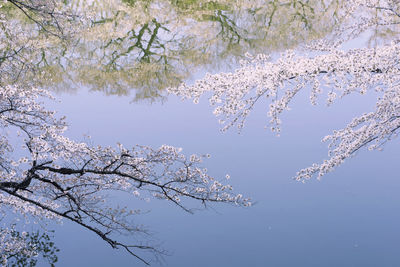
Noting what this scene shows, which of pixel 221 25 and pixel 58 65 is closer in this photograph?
pixel 58 65

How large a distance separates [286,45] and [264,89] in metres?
11.7

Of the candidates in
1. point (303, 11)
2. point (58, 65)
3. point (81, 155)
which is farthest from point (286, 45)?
point (81, 155)

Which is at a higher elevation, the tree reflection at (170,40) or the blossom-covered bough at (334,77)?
the tree reflection at (170,40)

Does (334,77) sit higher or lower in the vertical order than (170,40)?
lower

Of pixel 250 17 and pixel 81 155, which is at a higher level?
pixel 250 17

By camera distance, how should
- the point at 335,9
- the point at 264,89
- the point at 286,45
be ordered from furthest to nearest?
the point at 335,9, the point at 286,45, the point at 264,89

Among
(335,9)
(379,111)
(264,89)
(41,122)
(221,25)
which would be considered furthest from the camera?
(221,25)

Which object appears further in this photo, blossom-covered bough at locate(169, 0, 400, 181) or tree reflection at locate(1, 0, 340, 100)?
tree reflection at locate(1, 0, 340, 100)

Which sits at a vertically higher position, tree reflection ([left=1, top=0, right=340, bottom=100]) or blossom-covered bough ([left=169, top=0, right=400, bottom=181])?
tree reflection ([left=1, top=0, right=340, bottom=100])

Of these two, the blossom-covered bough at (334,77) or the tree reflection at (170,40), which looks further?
the tree reflection at (170,40)

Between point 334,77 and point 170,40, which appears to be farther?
point 170,40

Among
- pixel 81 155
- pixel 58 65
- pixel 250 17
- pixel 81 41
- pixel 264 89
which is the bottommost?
pixel 81 155

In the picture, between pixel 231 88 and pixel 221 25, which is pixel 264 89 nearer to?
pixel 231 88

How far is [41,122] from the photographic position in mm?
5547
